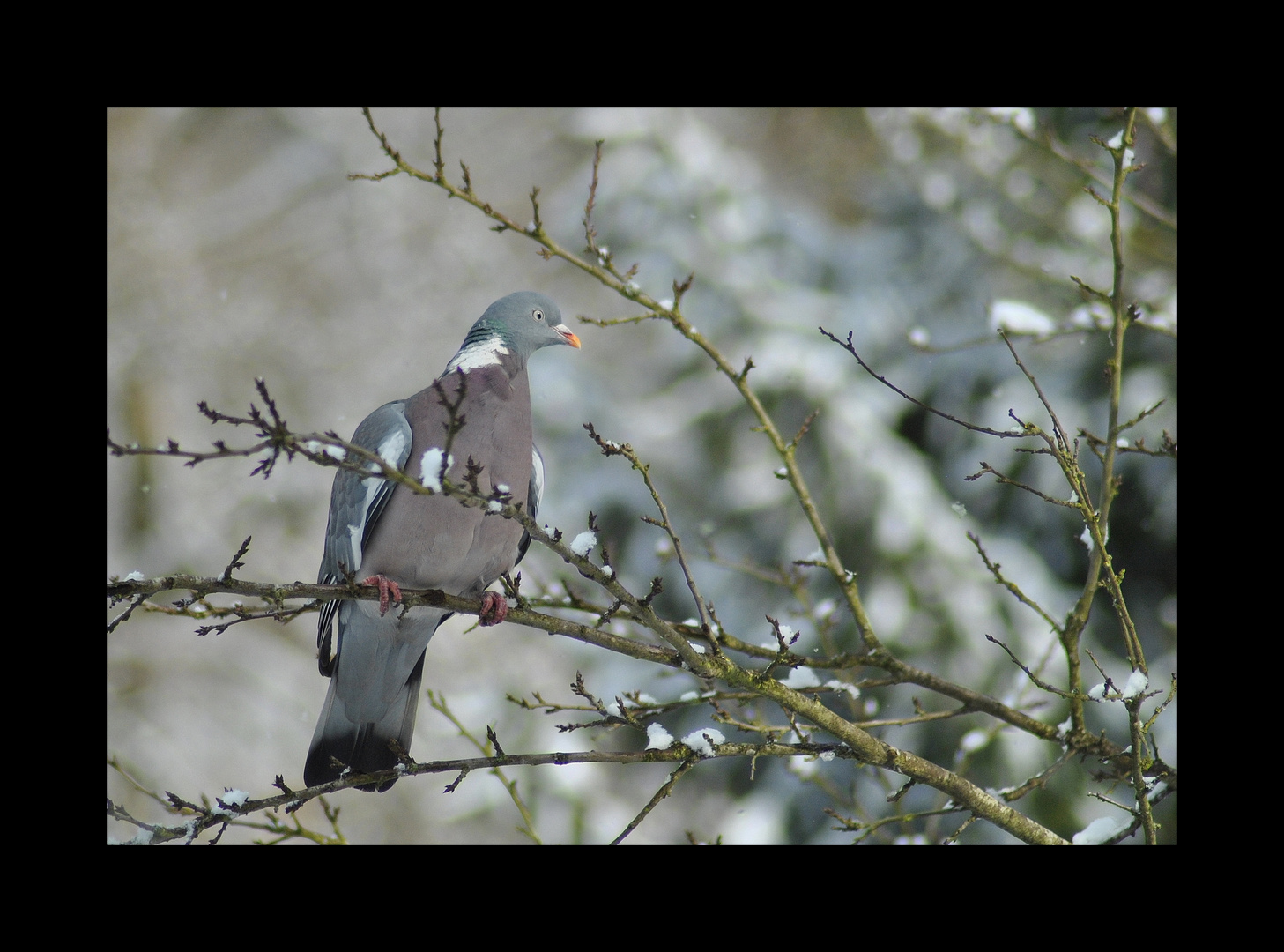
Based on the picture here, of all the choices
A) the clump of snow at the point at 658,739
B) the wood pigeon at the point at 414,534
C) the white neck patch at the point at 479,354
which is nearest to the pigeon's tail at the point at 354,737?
the wood pigeon at the point at 414,534

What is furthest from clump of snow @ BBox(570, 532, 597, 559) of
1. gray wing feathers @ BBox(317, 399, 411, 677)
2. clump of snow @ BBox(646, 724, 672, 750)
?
gray wing feathers @ BBox(317, 399, 411, 677)

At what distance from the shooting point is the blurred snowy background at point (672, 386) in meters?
4.09

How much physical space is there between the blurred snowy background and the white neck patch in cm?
79

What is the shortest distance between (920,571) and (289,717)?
4.72m

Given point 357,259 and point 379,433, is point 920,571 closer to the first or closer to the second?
point 379,433

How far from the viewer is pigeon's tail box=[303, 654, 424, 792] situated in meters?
2.45

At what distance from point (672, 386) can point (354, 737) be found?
9.32 ft

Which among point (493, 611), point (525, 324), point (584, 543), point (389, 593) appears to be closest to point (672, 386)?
point (525, 324)

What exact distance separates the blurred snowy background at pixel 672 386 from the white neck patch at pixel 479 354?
79 cm

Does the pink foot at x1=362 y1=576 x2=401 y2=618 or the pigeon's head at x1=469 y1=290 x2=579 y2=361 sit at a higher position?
the pigeon's head at x1=469 y1=290 x2=579 y2=361

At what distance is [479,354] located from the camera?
234cm

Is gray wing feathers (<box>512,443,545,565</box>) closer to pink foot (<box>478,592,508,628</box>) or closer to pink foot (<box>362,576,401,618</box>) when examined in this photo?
pink foot (<box>478,592,508,628</box>)

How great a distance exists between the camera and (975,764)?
12.4ft
